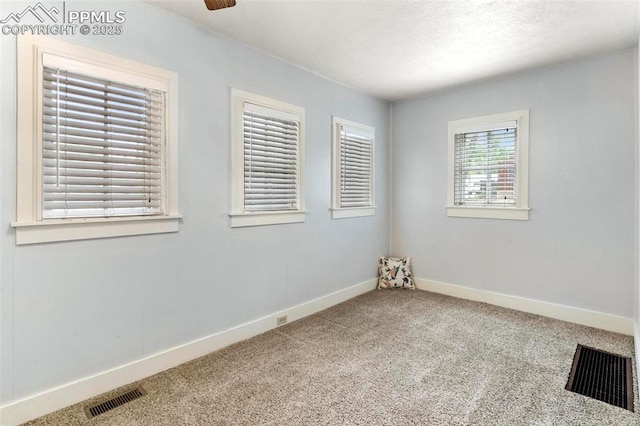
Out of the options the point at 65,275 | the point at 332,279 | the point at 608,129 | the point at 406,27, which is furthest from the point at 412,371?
the point at 608,129

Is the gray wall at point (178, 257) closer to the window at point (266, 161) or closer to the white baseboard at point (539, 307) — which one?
the window at point (266, 161)

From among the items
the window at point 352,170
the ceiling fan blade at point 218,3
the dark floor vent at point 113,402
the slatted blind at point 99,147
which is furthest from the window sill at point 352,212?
the ceiling fan blade at point 218,3

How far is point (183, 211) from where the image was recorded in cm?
262

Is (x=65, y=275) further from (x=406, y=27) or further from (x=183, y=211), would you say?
(x=406, y=27)

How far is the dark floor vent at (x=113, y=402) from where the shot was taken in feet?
6.61

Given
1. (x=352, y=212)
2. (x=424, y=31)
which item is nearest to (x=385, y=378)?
(x=352, y=212)

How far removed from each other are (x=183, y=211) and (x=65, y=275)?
33.5 inches

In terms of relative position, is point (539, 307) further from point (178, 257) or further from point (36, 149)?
point (36, 149)

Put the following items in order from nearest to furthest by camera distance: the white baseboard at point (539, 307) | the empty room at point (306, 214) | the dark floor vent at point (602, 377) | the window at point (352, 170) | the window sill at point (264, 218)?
the empty room at point (306, 214), the dark floor vent at point (602, 377), the window sill at point (264, 218), the white baseboard at point (539, 307), the window at point (352, 170)

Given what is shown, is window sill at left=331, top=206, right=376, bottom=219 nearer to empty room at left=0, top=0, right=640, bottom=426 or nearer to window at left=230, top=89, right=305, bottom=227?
empty room at left=0, top=0, right=640, bottom=426

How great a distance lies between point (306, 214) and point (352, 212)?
858 millimetres

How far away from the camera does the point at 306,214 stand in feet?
12.0

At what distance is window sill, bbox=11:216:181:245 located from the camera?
193 centimetres

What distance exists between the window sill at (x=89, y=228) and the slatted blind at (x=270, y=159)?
2.63 ft
